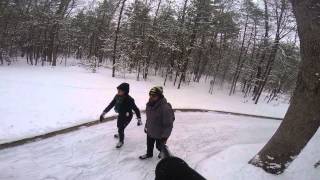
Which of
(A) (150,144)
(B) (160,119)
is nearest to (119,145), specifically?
(A) (150,144)

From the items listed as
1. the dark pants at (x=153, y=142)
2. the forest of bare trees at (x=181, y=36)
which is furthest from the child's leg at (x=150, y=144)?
the forest of bare trees at (x=181, y=36)

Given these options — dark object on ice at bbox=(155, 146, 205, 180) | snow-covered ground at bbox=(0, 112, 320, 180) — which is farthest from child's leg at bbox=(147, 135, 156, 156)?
dark object on ice at bbox=(155, 146, 205, 180)

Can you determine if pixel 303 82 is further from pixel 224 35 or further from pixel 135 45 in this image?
pixel 224 35

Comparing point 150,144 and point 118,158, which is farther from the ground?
point 150,144

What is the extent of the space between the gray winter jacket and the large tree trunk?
2617 millimetres

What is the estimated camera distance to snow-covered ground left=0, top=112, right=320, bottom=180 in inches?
308

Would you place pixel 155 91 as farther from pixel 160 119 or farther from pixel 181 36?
pixel 181 36

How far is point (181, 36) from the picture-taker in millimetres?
29359

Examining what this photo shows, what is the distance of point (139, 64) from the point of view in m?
30.0

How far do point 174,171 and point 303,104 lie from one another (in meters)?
5.93

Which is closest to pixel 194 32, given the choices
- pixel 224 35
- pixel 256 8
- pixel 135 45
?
pixel 135 45

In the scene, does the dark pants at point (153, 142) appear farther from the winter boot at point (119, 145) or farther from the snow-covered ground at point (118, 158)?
the winter boot at point (119, 145)

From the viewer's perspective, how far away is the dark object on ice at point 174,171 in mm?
2926

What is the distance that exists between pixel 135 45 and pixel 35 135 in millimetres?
22101
